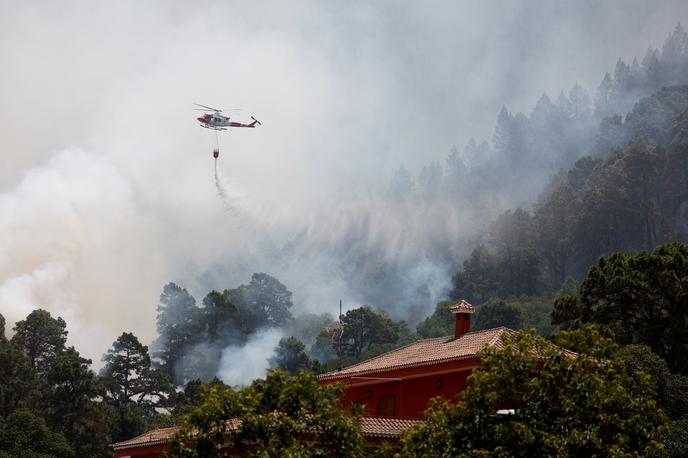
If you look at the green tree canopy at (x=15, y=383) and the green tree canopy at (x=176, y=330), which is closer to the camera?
the green tree canopy at (x=15, y=383)

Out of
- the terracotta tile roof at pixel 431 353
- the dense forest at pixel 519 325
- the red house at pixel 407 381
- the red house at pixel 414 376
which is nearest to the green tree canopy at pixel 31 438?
the dense forest at pixel 519 325

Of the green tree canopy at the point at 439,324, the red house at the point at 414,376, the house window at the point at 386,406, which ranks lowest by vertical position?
the house window at the point at 386,406

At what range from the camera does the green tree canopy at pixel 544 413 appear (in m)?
29.1

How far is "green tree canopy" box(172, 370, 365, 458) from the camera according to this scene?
29.5 m

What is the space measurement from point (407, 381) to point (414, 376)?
0.63m

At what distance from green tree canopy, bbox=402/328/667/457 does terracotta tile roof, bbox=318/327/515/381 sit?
43.5ft

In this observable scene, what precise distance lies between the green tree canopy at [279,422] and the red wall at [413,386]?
1410 cm

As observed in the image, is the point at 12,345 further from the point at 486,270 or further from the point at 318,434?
the point at 318,434

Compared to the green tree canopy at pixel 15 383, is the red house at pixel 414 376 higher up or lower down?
lower down

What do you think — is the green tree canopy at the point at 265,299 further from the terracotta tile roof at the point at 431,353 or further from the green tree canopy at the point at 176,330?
the terracotta tile roof at the point at 431,353

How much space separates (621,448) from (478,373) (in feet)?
13.9

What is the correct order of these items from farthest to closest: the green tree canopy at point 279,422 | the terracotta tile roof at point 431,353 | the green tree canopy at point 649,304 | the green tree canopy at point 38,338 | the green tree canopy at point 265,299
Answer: the green tree canopy at point 265,299
the green tree canopy at point 38,338
the green tree canopy at point 649,304
the terracotta tile roof at point 431,353
the green tree canopy at point 279,422

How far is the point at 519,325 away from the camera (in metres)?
125

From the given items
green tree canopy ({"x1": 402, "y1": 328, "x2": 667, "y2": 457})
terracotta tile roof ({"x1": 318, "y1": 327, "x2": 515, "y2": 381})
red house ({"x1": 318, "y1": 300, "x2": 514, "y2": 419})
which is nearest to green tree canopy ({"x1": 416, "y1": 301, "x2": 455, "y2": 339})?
terracotta tile roof ({"x1": 318, "y1": 327, "x2": 515, "y2": 381})
